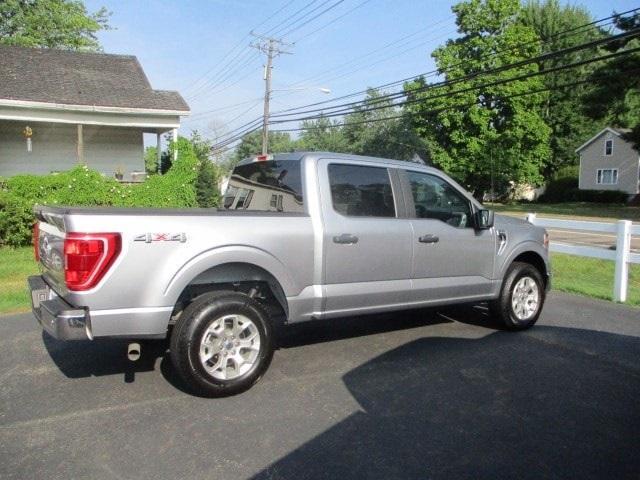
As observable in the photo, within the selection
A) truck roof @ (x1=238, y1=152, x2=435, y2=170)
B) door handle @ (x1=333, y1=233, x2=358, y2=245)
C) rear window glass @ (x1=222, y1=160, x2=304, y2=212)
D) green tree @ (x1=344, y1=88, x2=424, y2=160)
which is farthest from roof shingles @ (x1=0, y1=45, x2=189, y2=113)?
green tree @ (x1=344, y1=88, x2=424, y2=160)

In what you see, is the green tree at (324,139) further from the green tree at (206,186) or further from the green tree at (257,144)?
the green tree at (206,186)

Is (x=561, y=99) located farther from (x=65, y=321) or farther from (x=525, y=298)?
(x=65, y=321)

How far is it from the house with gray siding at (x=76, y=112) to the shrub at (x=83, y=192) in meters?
1.93

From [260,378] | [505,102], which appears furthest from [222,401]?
[505,102]

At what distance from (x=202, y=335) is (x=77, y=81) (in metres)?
16.5

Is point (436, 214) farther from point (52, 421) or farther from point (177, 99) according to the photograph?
point (177, 99)

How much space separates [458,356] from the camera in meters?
5.55

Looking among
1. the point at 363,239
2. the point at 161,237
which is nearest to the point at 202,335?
the point at 161,237

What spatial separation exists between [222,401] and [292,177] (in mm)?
2092

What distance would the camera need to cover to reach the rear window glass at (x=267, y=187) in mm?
5254

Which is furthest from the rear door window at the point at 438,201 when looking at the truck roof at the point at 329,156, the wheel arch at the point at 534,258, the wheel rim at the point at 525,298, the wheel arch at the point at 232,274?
the wheel arch at the point at 232,274

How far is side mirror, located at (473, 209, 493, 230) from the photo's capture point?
6062 millimetres

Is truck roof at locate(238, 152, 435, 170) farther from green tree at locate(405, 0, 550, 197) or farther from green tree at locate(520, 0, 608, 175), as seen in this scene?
green tree at locate(520, 0, 608, 175)

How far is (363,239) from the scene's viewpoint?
5223mm
